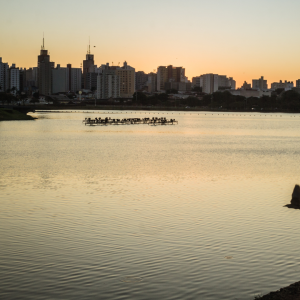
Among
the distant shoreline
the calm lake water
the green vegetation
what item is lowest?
the calm lake water

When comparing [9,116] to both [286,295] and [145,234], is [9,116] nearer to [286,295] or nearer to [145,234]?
[145,234]

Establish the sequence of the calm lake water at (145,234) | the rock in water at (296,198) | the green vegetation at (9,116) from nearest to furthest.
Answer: the calm lake water at (145,234), the rock in water at (296,198), the green vegetation at (9,116)

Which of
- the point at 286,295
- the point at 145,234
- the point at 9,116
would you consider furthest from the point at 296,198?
the point at 9,116

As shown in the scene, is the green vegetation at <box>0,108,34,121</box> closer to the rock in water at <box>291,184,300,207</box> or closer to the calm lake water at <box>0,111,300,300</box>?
the calm lake water at <box>0,111,300,300</box>

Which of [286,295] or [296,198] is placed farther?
[296,198]

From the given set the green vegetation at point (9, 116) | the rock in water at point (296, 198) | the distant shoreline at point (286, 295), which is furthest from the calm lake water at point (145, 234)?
the green vegetation at point (9, 116)

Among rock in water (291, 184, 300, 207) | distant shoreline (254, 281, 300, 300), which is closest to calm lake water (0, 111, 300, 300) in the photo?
rock in water (291, 184, 300, 207)

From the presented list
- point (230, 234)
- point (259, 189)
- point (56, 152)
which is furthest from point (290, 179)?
point (56, 152)

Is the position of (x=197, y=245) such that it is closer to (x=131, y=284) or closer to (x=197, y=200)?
(x=131, y=284)

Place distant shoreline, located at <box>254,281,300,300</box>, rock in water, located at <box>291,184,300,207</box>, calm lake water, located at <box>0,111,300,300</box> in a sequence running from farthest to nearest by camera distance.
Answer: rock in water, located at <box>291,184,300,207</box>
calm lake water, located at <box>0,111,300,300</box>
distant shoreline, located at <box>254,281,300,300</box>

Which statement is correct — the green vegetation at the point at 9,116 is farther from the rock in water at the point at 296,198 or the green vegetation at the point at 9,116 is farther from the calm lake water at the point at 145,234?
the rock in water at the point at 296,198

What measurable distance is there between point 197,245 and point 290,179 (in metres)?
16.8

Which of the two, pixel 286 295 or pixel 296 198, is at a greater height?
pixel 296 198

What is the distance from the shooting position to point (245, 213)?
19688 mm
